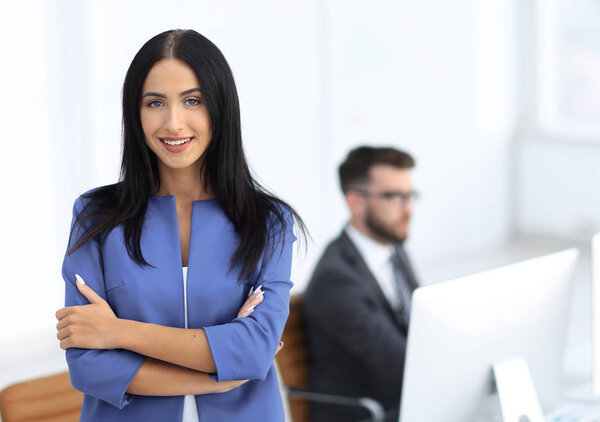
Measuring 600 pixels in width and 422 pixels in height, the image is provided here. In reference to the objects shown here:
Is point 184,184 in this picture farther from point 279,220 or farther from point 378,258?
point 378,258

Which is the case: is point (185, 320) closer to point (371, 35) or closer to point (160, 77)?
point (160, 77)

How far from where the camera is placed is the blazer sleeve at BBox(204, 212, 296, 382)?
4.79 ft

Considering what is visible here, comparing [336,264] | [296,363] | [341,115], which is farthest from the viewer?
[341,115]

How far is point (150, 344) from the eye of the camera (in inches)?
56.6

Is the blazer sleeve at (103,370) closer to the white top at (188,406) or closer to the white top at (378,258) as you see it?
the white top at (188,406)

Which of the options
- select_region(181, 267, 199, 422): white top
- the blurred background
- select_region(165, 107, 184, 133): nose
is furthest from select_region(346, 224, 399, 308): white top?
select_region(165, 107, 184, 133): nose

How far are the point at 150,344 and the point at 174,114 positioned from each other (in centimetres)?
39

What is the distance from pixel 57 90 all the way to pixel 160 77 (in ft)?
9.61

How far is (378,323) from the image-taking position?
2783 millimetres

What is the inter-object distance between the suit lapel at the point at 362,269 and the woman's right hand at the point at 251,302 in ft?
4.45

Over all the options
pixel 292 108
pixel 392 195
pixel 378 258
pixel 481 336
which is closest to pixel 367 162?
pixel 392 195

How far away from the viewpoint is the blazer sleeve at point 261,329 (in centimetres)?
146

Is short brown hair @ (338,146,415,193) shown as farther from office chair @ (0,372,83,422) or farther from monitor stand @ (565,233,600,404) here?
office chair @ (0,372,83,422)

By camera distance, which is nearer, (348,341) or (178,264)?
(178,264)
